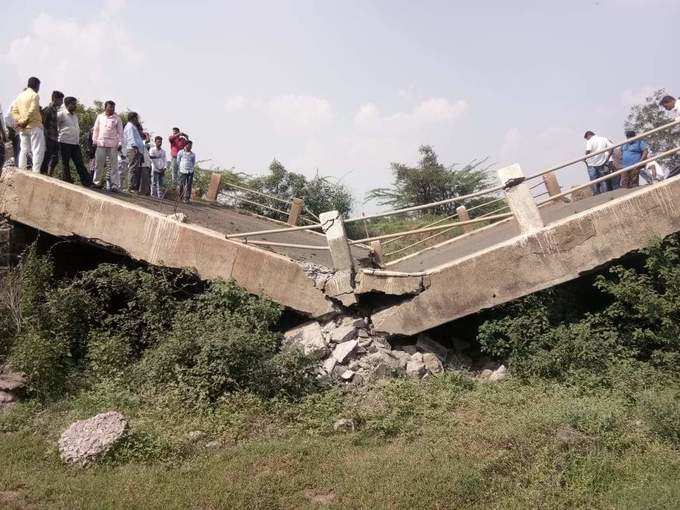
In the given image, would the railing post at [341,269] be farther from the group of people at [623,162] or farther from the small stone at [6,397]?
the group of people at [623,162]

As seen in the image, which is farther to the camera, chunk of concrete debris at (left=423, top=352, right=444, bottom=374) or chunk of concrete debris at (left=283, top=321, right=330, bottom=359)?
chunk of concrete debris at (left=423, top=352, right=444, bottom=374)

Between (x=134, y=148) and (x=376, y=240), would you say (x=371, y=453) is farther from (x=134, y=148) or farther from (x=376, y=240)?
(x=134, y=148)

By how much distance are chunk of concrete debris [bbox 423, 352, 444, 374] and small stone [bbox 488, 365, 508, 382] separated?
1.78 ft

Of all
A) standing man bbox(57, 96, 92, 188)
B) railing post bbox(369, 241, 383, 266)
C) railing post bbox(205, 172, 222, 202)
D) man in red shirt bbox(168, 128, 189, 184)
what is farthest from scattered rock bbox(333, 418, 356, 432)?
railing post bbox(205, 172, 222, 202)

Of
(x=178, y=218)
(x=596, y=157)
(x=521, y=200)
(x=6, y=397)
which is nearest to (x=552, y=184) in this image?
(x=596, y=157)

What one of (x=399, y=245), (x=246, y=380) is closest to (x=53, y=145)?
(x=246, y=380)

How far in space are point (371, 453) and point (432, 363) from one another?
6.24 feet

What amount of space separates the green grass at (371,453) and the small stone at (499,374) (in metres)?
0.38

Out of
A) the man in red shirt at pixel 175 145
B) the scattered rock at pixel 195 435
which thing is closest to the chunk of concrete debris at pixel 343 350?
the scattered rock at pixel 195 435

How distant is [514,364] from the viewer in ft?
21.1

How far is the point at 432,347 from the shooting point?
23.1ft

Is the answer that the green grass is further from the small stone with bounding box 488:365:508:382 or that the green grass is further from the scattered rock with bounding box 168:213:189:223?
the scattered rock with bounding box 168:213:189:223

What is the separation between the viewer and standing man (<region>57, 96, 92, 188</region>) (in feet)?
27.8

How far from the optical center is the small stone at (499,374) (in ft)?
21.4
